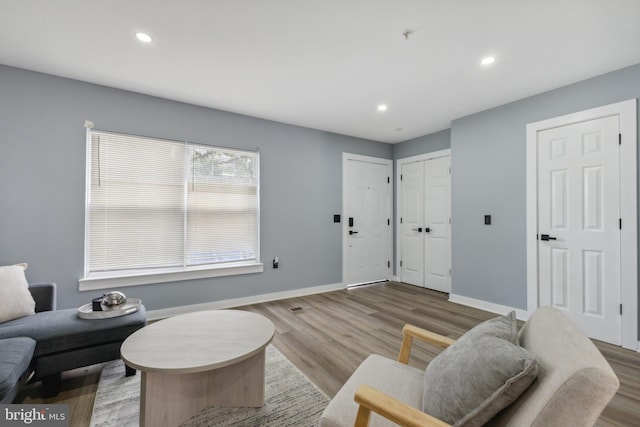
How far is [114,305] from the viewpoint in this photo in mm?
2117

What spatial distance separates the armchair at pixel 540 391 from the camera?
77 cm

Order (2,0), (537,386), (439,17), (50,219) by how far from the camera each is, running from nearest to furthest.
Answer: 1. (537,386)
2. (2,0)
3. (439,17)
4. (50,219)

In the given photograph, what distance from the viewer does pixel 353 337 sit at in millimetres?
2744

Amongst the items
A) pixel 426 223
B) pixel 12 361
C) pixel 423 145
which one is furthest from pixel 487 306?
pixel 12 361

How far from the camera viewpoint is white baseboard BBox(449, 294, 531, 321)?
10.4 feet

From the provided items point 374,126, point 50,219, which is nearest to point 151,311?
point 50,219

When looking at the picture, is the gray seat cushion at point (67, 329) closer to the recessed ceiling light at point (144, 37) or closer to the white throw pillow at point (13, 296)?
the white throw pillow at point (13, 296)

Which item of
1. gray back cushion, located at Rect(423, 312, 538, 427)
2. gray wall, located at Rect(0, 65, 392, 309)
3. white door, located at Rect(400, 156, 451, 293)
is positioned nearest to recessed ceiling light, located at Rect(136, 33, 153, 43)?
gray wall, located at Rect(0, 65, 392, 309)

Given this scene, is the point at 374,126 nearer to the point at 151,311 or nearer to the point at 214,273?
the point at 214,273

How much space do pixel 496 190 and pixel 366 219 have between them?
2.02 m

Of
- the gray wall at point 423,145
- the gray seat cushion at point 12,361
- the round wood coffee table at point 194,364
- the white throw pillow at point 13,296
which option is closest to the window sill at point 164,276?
the white throw pillow at point 13,296

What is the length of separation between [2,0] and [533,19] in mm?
3482

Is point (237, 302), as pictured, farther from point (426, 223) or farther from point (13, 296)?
point (426, 223)

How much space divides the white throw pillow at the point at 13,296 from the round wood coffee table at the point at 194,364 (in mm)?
1033
